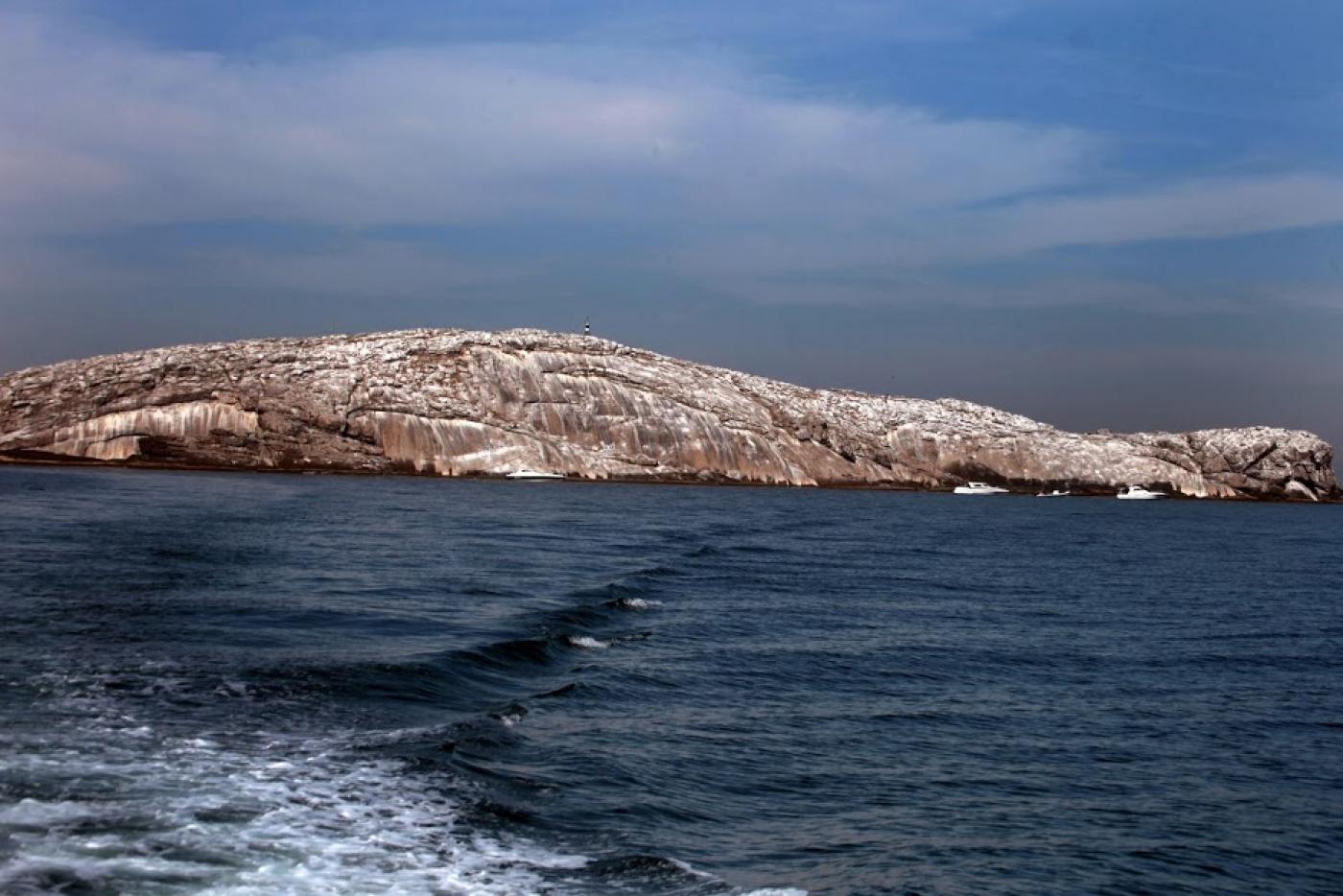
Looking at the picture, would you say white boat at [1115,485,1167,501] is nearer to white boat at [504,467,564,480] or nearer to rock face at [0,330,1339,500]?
rock face at [0,330,1339,500]

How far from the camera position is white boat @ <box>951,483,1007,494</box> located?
437 feet

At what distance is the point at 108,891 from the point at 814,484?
11316 centimetres

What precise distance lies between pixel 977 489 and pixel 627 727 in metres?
120

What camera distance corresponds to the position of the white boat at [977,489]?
437ft

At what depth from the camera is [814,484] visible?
12188 cm

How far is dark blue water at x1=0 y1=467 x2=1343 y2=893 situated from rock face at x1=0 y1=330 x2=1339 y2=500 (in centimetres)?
6463

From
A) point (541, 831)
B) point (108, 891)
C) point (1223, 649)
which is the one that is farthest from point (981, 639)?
point (108, 891)

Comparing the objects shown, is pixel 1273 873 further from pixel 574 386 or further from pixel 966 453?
pixel 966 453

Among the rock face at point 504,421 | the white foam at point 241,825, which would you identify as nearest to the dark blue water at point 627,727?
the white foam at point 241,825

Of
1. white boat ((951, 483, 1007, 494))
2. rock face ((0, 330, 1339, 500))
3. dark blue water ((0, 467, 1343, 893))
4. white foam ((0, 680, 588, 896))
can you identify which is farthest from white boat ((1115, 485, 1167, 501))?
white foam ((0, 680, 588, 896))

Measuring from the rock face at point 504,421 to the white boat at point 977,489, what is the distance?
1.13 meters

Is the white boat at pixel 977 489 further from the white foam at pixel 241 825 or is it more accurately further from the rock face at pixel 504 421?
the white foam at pixel 241 825

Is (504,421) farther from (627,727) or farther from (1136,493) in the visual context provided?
(627,727)

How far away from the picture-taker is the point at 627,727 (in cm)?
1789
